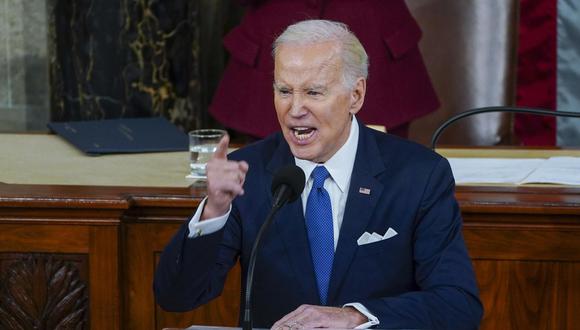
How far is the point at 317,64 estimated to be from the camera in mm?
2604

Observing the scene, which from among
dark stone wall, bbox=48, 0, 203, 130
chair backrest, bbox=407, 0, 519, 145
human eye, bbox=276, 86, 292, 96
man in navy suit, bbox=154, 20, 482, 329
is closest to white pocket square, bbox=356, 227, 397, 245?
man in navy suit, bbox=154, 20, 482, 329

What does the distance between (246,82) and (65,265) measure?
165cm

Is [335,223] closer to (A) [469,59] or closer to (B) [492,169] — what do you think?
(B) [492,169]

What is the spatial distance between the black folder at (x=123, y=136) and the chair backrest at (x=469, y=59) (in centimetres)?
133

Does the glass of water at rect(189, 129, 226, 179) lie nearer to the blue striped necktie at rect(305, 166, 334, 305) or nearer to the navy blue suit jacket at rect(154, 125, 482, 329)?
the navy blue suit jacket at rect(154, 125, 482, 329)

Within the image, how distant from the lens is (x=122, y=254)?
3193 mm

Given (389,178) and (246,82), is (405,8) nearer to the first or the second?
(246,82)

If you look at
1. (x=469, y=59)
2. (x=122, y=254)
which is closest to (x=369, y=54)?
(x=469, y=59)

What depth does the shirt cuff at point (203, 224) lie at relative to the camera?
2.46 m

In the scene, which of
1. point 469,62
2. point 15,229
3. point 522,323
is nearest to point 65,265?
point 15,229

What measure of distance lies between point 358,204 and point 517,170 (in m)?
0.99

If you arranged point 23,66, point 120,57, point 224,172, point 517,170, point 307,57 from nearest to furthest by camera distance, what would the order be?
1. point 224,172
2. point 307,57
3. point 517,170
4. point 120,57
5. point 23,66

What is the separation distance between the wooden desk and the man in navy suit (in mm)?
416

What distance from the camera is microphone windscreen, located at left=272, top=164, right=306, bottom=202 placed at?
2238 millimetres
